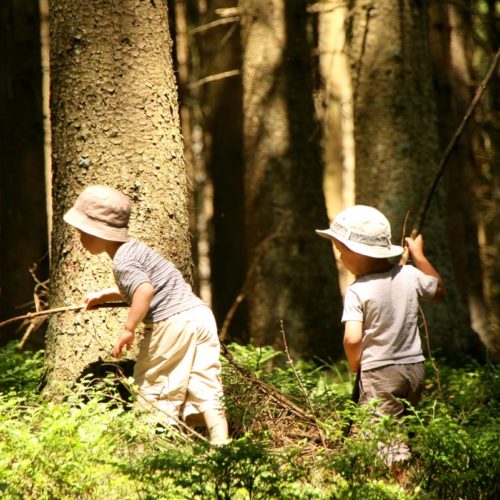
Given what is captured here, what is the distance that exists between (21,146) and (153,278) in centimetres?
668

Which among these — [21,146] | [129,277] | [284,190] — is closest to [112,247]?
[129,277]

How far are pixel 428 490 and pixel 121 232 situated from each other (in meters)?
2.51

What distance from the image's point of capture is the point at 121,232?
18.7 ft

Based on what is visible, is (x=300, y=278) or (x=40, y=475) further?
(x=300, y=278)

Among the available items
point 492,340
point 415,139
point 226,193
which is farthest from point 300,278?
point 226,193

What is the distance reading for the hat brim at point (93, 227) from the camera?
5594mm

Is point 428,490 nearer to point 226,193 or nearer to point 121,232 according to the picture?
point 121,232

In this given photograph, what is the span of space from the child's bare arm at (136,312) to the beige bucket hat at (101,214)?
434 mm

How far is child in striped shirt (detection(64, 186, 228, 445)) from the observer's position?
219 inches

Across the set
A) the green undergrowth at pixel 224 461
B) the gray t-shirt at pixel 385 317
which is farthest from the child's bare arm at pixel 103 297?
the gray t-shirt at pixel 385 317

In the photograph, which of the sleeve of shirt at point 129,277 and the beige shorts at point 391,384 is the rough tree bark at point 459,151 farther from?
the sleeve of shirt at point 129,277

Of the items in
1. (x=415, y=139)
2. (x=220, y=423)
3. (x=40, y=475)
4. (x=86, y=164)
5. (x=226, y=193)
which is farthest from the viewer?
(x=226, y=193)

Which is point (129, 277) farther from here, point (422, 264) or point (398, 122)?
point (398, 122)

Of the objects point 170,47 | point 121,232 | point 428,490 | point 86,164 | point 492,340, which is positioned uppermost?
point 170,47
